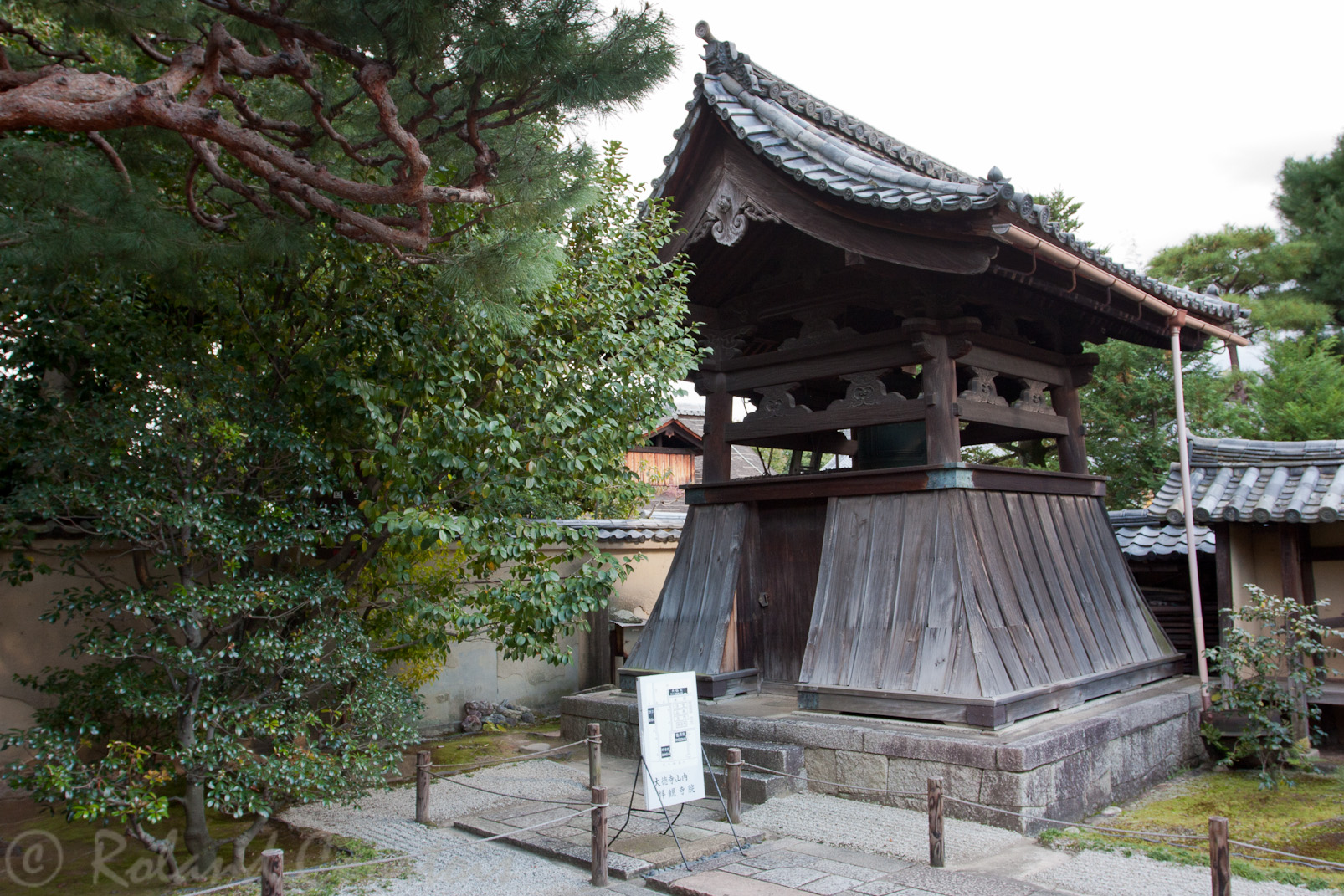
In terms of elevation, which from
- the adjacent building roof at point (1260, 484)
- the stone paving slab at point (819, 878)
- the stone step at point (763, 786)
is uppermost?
the adjacent building roof at point (1260, 484)

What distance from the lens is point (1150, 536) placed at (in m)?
10.5

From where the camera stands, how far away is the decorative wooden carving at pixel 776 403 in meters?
8.60

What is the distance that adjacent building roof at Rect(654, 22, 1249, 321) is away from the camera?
6328mm

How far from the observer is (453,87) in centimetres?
551

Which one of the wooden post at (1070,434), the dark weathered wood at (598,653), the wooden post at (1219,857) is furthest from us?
the dark weathered wood at (598,653)

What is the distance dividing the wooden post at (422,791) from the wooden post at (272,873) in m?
2.58

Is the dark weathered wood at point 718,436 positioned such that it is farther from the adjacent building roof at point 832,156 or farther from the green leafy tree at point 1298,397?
the green leafy tree at point 1298,397

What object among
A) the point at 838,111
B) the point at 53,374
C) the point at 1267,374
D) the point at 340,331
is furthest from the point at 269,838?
the point at 1267,374

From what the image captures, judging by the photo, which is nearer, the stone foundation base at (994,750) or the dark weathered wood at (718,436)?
the stone foundation base at (994,750)

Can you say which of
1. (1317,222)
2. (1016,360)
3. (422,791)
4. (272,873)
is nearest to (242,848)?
(422,791)

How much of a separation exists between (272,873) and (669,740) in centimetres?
252

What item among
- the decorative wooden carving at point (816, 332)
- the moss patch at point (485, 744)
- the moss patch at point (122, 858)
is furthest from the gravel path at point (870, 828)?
the decorative wooden carving at point (816, 332)

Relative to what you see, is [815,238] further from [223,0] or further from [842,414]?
[223,0]

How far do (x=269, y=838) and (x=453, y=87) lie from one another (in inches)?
205
